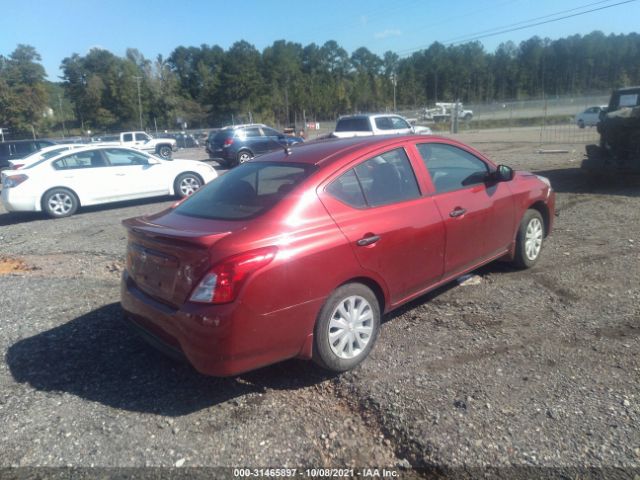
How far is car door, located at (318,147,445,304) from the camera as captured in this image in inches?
139

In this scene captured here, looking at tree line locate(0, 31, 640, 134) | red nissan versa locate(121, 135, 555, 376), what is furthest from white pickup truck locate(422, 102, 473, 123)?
red nissan versa locate(121, 135, 555, 376)

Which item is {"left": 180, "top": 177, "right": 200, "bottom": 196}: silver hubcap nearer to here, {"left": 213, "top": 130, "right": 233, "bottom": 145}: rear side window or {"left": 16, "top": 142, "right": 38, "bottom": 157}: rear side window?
{"left": 213, "top": 130, "right": 233, "bottom": 145}: rear side window

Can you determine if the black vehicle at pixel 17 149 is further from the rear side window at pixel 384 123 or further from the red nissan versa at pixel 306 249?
the red nissan versa at pixel 306 249

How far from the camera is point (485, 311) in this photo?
4430 millimetres

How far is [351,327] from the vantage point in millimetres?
3480

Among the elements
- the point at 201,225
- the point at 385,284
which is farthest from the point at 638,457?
the point at 201,225

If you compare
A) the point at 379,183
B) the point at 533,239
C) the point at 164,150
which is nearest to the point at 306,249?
the point at 379,183

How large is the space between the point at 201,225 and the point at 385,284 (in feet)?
4.56

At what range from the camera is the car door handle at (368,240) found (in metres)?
3.47

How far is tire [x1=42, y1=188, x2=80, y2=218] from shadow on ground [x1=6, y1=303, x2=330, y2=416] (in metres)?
7.22

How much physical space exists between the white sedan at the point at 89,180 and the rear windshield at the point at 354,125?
7798 millimetres

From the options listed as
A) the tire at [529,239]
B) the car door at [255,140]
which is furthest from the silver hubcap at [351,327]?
the car door at [255,140]

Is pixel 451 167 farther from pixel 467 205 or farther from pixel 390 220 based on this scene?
pixel 390 220

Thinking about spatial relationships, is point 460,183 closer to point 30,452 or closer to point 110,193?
point 30,452
